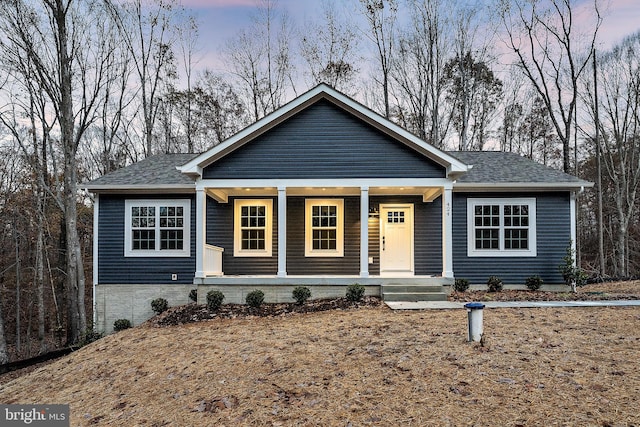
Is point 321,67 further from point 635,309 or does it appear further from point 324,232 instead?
point 635,309

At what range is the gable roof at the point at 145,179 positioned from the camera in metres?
11.7

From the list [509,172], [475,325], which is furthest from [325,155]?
[475,325]

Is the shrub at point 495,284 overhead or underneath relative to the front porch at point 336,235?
underneath

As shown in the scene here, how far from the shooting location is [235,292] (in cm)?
1045

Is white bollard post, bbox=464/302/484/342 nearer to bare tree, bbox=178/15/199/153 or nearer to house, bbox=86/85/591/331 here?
house, bbox=86/85/591/331

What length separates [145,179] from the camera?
12.2 meters

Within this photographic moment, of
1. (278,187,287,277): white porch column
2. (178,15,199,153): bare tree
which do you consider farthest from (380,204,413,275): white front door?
(178,15,199,153): bare tree

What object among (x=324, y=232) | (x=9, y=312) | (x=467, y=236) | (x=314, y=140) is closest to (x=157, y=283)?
(x=324, y=232)

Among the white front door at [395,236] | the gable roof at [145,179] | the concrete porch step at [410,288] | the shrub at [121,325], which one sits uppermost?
the gable roof at [145,179]

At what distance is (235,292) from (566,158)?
53.6 feet

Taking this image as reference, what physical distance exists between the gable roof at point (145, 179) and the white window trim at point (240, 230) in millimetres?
1600

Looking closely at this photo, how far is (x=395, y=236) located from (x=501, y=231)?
313 cm

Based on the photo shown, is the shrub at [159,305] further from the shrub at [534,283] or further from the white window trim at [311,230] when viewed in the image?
the shrub at [534,283]

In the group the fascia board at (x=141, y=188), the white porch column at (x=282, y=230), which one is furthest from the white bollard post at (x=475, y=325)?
the fascia board at (x=141, y=188)
